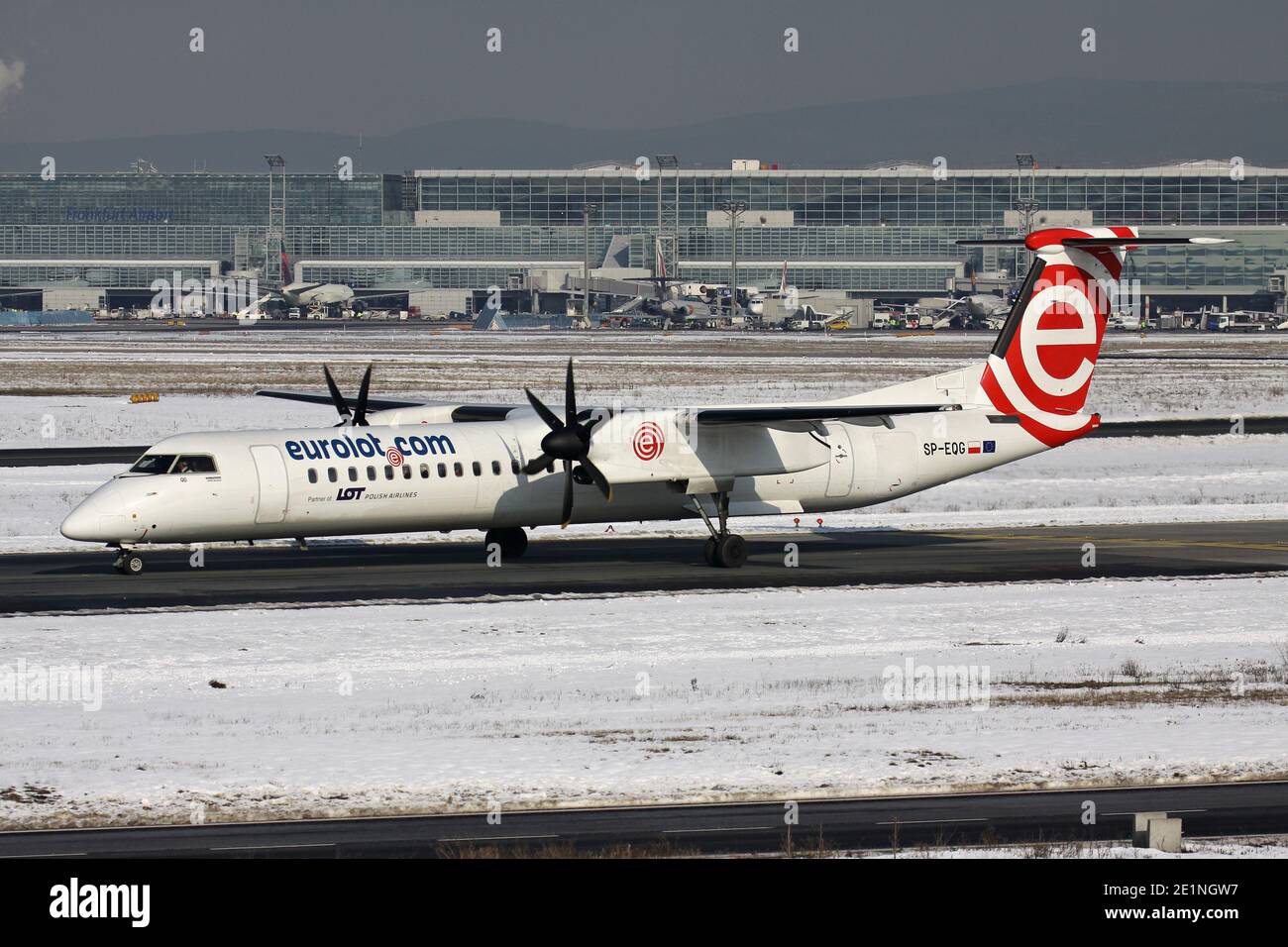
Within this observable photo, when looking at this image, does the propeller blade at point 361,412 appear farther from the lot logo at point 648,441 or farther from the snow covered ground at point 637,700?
the snow covered ground at point 637,700

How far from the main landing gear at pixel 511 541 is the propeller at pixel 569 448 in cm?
213

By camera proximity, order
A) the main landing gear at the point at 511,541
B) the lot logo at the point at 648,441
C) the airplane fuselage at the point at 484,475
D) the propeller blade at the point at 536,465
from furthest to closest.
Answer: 1. the main landing gear at the point at 511,541
2. the lot logo at the point at 648,441
3. the propeller blade at the point at 536,465
4. the airplane fuselage at the point at 484,475

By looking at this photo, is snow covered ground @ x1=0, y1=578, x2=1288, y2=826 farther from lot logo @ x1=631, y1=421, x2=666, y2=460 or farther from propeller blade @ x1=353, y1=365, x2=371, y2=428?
propeller blade @ x1=353, y1=365, x2=371, y2=428

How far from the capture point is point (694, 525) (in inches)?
1620

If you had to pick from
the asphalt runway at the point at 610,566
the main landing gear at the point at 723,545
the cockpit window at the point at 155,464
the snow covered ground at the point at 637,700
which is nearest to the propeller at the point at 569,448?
the asphalt runway at the point at 610,566

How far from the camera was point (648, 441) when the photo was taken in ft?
109

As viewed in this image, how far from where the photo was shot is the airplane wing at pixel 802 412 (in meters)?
32.3

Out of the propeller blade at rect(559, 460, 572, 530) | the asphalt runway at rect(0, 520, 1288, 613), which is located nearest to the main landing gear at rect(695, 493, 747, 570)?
the asphalt runway at rect(0, 520, 1288, 613)

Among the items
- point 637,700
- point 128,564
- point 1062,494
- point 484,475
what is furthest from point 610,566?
point 1062,494

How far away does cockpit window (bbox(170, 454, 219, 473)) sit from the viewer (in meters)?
30.6

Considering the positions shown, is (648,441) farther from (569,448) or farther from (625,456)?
(569,448)
